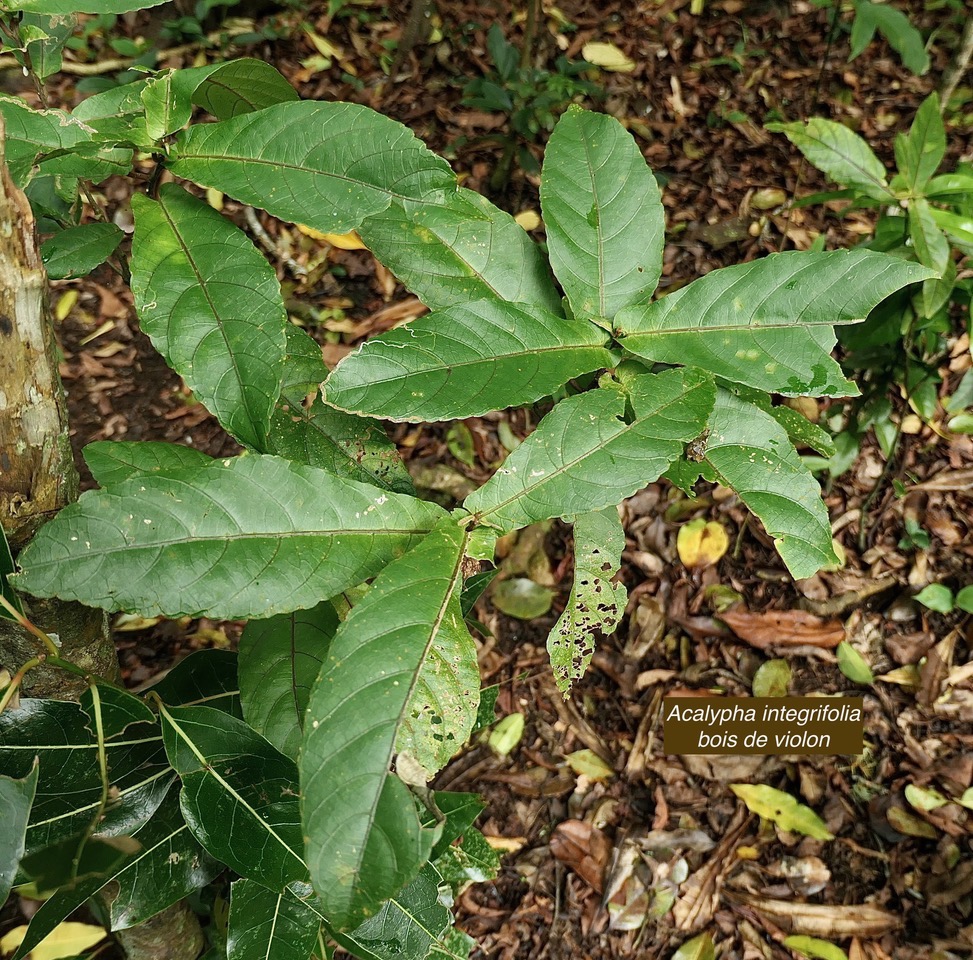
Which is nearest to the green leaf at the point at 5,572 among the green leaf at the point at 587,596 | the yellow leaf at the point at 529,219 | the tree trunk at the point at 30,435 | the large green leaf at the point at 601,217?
the tree trunk at the point at 30,435

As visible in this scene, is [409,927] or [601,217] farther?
[409,927]

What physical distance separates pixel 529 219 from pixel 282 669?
256 centimetres

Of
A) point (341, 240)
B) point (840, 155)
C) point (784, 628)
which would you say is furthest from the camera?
point (341, 240)

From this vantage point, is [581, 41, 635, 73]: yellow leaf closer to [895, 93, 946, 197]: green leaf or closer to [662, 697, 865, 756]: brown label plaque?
[895, 93, 946, 197]: green leaf

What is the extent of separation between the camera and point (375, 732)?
0.80m

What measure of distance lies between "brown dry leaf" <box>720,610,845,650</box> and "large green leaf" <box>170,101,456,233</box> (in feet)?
6.89

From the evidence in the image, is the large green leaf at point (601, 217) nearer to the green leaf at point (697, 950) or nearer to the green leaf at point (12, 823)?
the green leaf at point (12, 823)

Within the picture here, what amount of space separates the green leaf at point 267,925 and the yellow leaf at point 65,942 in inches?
34.0

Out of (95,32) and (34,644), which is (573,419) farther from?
(95,32)

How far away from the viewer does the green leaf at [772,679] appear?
8.53ft

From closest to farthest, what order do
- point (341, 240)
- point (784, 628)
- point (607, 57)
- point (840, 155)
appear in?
point (840, 155) → point (784, 628) → point (341, 240) → point (607, 57)

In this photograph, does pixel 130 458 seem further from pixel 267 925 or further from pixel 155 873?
pixel 267 925

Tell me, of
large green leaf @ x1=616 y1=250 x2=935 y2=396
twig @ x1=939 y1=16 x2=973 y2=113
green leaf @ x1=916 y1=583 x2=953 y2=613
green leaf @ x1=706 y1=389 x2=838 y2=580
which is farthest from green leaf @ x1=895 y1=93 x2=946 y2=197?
green leaf @ x1=916 y1=583 x2=953 y2=613

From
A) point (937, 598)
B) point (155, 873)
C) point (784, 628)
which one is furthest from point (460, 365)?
point (937, 598)
